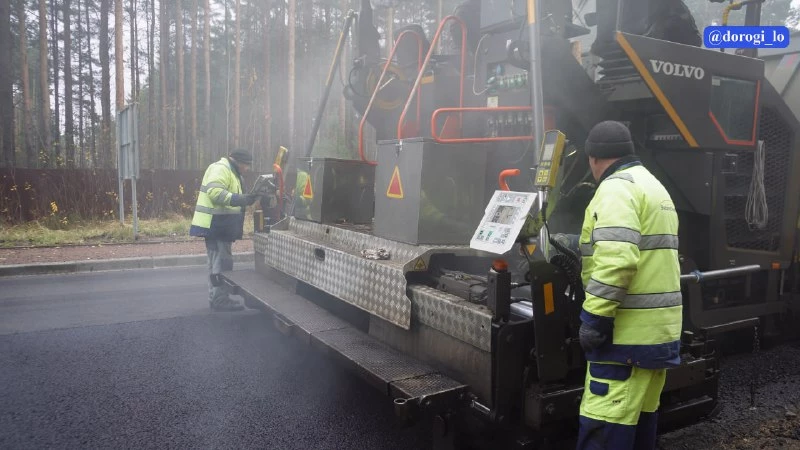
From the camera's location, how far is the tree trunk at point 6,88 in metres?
14.4

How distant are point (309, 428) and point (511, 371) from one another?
1.51 m

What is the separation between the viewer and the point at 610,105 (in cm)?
379

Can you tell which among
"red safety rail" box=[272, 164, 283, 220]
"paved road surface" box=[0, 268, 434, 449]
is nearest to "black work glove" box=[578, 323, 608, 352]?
"paved road surface" box=[0, 268, 434, 449]

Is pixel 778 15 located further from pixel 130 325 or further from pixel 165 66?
pixel 165 66

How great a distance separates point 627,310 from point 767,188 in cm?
281

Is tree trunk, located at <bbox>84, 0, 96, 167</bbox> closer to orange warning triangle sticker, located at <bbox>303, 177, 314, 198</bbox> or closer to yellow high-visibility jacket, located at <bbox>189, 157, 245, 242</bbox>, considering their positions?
yellow high-visibility jacket, located at <bbox>189, 157, 245, 242</bbox>

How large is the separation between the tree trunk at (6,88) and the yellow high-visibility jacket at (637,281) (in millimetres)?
16738

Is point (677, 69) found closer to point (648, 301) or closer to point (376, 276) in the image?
point (648, 301)

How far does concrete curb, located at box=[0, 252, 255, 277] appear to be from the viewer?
335 inches

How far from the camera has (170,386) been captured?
4.08 metres

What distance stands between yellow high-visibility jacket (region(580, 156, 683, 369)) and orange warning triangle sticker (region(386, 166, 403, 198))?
1.38 m

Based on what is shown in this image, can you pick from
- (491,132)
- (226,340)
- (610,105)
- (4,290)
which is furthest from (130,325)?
(610,105)

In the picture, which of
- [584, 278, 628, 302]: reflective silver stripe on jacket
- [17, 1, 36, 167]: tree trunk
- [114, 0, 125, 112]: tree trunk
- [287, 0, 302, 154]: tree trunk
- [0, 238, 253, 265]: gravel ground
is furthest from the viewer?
[287, 0, 302, 154]: tree trunk

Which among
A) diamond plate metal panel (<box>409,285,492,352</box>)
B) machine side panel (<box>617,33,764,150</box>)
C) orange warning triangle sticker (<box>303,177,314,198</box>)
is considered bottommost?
diamond plate metal panel (<box>409,285,492,352</box>)
